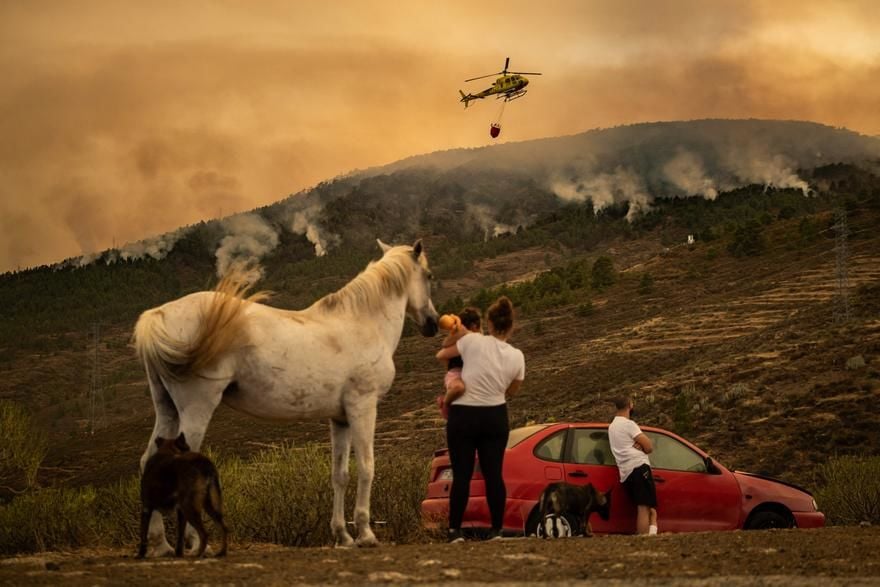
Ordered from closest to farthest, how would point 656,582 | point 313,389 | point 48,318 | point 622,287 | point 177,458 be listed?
point 656,582
point 177,458
point 313,389
point 622,287
point 48,318

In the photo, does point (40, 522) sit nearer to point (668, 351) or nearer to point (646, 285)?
point (668, 351)

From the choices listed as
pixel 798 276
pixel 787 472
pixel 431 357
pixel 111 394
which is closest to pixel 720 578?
pixel 787 472

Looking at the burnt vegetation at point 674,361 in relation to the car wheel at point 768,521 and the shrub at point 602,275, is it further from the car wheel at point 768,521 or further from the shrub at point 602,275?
the car wheel at point 768,521

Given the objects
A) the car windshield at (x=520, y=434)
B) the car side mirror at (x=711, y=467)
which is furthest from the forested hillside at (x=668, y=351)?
the car side mirror at (x=711, y=467)

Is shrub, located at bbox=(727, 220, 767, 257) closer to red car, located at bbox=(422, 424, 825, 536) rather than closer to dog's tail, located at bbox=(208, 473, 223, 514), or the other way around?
red car, located at bbox=(422, 424, 825, 536)

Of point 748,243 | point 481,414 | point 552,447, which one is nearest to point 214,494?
point 481,414

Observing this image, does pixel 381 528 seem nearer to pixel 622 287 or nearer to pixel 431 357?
pixel 431 357

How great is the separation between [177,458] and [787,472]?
28879mm

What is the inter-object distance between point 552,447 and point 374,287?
4.51 meters

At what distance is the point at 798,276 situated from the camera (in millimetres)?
78688

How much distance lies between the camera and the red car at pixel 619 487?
1371 centimetres

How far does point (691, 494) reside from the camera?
48.1 feet

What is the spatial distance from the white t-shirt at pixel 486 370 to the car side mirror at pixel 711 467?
491 cm

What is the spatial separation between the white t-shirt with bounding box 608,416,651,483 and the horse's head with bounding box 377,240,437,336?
329 centimetres
